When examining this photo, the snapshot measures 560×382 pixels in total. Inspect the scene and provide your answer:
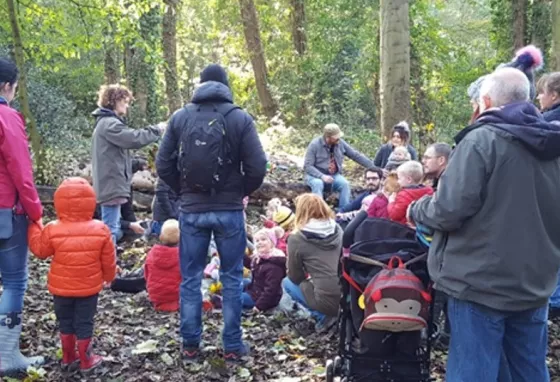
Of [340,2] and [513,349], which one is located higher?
[340,2]

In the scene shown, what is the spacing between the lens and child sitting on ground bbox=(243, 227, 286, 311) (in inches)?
240

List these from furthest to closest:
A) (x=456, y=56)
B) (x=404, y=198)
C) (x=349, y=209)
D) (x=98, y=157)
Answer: (x=456, y=56) → (x=349, y=209) → (x=98, y=157) → (x=404, y=198)

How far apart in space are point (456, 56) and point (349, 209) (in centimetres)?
1267

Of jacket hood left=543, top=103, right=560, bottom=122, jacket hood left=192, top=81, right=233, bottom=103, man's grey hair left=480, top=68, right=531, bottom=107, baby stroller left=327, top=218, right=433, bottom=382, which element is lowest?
baby stroller left=327, top=218, right=433, bottom=382

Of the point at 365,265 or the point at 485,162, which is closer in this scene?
the point at 485,162

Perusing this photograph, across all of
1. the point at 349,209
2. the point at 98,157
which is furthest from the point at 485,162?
the point at 349,209

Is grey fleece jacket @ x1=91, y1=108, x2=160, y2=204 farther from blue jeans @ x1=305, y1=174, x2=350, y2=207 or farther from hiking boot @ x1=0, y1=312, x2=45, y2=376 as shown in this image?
blue jeans @ x1=305, y1=174, x2=350, y2=207

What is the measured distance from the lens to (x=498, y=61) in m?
16.1

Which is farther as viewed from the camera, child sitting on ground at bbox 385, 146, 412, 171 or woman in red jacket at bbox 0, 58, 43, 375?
child sitting on ground at bbox 385, 146, 412, 171

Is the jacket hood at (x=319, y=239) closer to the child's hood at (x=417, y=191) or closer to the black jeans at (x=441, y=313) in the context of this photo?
the black jeans at (x=441, y=313)

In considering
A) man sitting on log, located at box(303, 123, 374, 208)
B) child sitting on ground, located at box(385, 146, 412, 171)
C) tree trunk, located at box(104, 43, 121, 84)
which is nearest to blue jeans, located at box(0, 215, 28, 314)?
child sitting on ground, located at box(385, 146, 412, 171)

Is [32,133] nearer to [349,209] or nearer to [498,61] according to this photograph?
[349,209]

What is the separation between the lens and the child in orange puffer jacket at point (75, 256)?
14.7ft

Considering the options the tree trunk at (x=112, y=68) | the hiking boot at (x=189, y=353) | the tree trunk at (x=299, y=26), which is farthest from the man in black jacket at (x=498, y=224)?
the tree trunk at (x=299, y=26)
